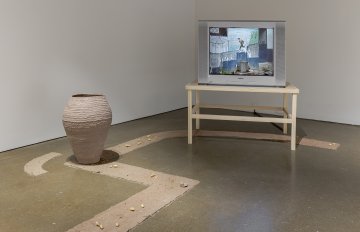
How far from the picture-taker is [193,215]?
6.38 ft

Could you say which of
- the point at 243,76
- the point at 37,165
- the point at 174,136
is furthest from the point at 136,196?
the point at 243,76

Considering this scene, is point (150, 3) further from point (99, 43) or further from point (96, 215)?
point (96, 215)

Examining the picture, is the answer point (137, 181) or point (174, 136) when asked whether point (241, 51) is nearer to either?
point (174, 136)

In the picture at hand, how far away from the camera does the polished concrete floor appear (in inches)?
73.6

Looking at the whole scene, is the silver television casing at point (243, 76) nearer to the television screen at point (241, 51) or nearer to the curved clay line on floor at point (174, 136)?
the television screen at point (241, 51)

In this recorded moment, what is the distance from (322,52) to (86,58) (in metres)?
2.67

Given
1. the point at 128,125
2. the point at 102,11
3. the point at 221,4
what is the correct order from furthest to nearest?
the point at 221,4
the point at 128,125
the point at 102,11

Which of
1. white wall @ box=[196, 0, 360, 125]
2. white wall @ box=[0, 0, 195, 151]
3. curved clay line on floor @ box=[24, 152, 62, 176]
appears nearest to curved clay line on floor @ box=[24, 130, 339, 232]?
curved clay line on floor @ box=[24, 152, 62, 176]

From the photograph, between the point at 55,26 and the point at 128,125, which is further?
the point at 128,125

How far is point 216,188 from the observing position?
2316 millimetres

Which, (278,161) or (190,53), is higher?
(190,53)

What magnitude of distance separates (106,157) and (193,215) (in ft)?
3.98

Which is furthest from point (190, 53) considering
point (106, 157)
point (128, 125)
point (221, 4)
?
point (106, 157)

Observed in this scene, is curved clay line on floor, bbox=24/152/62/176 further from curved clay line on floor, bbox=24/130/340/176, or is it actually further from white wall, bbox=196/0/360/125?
white wall, bbox=196/0/360/125
